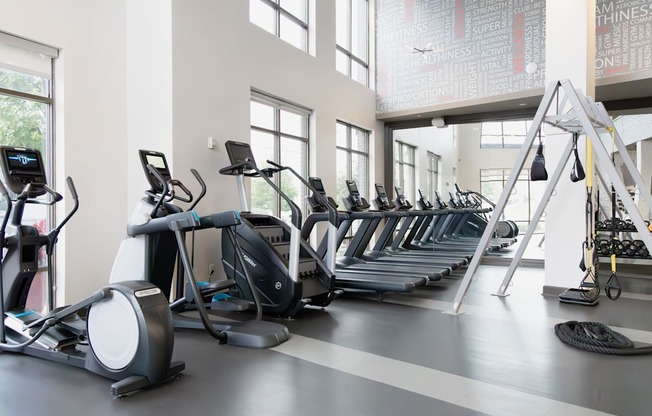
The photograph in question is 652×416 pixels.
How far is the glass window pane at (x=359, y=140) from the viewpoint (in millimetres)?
9062

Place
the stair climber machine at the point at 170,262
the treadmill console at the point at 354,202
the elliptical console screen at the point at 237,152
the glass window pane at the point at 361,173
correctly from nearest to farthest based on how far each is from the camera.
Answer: the stair climber machine at the point at 170,262 → the elliptical console screen at the point at 237,152 → the treadmill console at the point at 354,202 → the glass window pane at the point at 361,173

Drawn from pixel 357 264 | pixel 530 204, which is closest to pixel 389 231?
pixel 357 264

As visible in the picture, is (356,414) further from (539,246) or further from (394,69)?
(394,69)

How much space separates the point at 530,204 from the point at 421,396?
4.76 meters

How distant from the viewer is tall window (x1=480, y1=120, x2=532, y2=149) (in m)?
7.79

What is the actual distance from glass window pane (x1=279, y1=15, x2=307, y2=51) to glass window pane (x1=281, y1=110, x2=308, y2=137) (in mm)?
1213

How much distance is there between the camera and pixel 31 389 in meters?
2.40

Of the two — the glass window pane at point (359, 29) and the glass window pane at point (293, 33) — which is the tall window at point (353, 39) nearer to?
the glass window pane at point (359, 29)

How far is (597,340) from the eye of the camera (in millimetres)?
3070

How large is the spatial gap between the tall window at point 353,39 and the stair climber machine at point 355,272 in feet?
14.3

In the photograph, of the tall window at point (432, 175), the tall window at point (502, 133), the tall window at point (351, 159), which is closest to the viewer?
the tall window at point (502, 133)

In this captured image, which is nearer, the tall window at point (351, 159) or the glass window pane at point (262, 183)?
the glass window pane at point (262, 183)

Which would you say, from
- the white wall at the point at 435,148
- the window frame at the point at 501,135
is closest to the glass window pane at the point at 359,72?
the white wall at the point at 435,148

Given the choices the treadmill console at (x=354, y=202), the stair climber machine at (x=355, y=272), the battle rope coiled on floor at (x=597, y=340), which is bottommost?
the battle rope coiled on floor at (x=597, y=340)
